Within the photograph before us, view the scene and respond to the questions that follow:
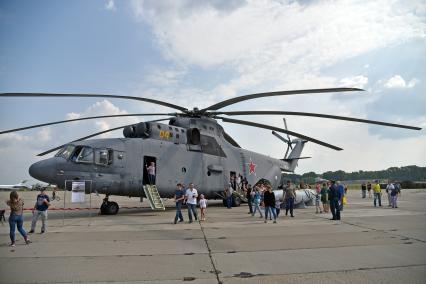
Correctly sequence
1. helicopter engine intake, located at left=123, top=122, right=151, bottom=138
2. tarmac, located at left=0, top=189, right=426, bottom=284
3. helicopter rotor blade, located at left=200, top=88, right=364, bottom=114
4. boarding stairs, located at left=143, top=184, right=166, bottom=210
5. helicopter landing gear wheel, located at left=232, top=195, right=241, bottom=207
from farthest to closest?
helicopter landing gear wheel, located at left=232, top=195, right=241, bottom=207 → helicopter engine intake, located at left=123, top=122, right=151, bottom=138 → boarding stairs, located at left=143, top=184, right=166, bottom=210 → helicopter rotor blade, located at left=200, top=88, right=364, bottom=114 → tarmac, located at left=0, top=189, right=426, bottom=284

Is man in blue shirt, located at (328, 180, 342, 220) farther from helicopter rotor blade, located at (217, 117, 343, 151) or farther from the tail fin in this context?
the tail fin

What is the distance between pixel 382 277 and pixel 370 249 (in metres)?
2.10

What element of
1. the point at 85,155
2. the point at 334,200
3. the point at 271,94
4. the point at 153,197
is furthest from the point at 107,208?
the point at 334,200

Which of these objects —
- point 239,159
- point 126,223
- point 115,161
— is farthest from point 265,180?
point 126,223

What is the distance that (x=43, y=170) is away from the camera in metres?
13.4

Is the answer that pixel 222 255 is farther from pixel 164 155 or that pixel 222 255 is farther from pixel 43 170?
pixel 164 155

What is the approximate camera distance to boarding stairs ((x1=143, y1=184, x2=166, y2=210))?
600 inches

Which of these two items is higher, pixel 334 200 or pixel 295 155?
pixel 295 155

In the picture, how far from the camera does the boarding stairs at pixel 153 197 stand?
15.2 meters

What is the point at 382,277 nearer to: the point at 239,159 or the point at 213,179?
the point at 213,179

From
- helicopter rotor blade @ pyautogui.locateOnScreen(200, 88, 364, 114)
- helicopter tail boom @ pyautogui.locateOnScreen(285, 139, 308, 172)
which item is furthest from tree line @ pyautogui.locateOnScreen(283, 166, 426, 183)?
helicopter rotor blade @ pyautogui.locateOnScreen(200, 88, 364, 114)

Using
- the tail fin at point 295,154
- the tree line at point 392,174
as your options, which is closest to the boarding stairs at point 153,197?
the tail fin at point 295,154

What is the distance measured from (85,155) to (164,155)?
3921mm

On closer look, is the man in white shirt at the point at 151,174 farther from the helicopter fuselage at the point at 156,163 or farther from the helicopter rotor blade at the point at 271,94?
the helicopter rotor blade at the point at 271,94
